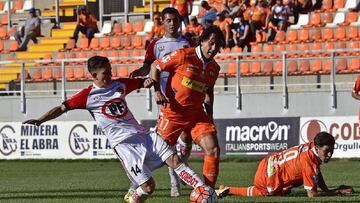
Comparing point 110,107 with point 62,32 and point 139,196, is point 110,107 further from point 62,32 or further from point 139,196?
point 62,32

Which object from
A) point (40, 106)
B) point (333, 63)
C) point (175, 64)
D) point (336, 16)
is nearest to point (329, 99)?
point (333, 63)

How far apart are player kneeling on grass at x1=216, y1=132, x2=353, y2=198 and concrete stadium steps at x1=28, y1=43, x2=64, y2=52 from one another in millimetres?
22244

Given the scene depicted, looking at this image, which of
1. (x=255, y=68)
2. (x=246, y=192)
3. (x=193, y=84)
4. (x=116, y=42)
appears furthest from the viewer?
(x=116, y=42)

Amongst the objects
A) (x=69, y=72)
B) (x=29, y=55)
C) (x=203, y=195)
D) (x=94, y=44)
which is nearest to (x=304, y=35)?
(x=69, y=72)

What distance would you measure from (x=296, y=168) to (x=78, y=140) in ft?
49.3

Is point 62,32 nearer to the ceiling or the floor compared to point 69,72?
nearer to the ceiling

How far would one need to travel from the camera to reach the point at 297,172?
45.8 ft

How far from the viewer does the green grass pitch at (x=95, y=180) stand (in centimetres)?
1471

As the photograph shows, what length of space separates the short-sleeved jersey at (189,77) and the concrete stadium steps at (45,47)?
2296 cm

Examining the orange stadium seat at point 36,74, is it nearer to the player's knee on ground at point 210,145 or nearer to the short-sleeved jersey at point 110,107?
the player's knee on ground at point 210,145

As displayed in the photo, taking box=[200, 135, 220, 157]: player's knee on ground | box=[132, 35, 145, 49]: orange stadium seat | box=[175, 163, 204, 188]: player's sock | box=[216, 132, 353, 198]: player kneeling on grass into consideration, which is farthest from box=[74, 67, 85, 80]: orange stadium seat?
box=[175, 163, 204, 188]: player's sock

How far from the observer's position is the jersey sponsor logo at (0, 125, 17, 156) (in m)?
29.2

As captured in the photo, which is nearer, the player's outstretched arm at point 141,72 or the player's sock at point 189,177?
the player's sock at point 189,177

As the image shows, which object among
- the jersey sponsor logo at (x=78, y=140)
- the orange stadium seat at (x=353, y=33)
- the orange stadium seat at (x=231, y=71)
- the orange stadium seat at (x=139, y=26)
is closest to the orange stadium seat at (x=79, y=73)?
the orange stadium seat at (x=139, y=26)
